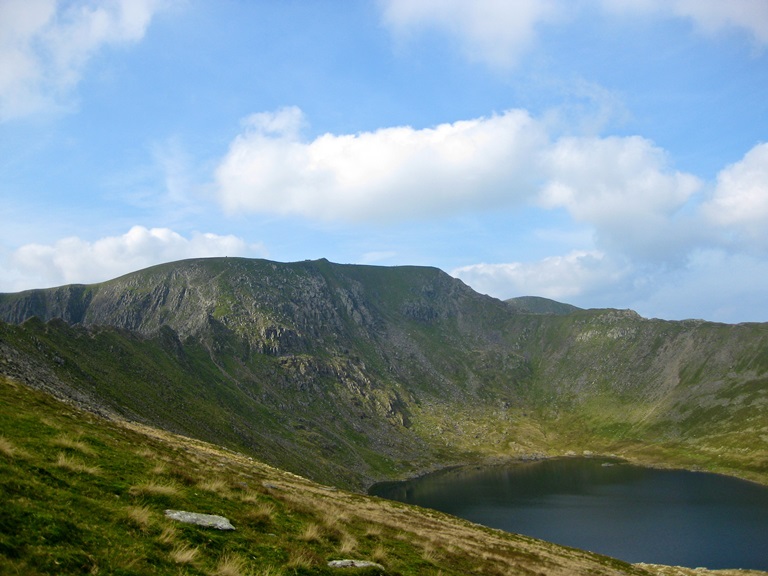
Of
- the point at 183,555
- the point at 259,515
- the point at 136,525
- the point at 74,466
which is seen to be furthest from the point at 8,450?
the point at 259,515

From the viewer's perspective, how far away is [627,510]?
139750mm

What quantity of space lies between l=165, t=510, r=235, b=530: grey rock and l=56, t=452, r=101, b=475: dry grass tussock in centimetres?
394

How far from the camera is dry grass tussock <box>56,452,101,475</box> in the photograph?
55.6 ft

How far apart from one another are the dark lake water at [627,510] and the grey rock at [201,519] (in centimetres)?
10883

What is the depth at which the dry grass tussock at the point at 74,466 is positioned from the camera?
16938mm

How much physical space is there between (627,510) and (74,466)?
527 feet

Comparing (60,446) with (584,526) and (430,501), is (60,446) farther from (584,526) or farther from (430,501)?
(430,501)

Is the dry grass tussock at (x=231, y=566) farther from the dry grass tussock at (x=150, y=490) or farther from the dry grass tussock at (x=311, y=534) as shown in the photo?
the dry grass tussock at (x=311, y=534)

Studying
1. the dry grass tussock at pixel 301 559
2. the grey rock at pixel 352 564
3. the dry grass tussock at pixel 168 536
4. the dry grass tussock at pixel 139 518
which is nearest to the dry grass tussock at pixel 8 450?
the dry grass tussock at pixel 139 518

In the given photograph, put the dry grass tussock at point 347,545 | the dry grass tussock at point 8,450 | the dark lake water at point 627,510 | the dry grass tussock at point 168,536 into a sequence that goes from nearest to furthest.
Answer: the dry grass tussock at point 168,536
the dry grass tussock at point 8,450
the dry grass tussock at point 347,545
the dark lake water at point 627,510

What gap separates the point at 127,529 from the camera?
13094mm

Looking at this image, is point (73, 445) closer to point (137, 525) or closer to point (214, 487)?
point (214, 487)

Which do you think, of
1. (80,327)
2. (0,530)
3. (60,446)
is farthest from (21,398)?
(80,327)

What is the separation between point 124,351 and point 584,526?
15947 centimetres
